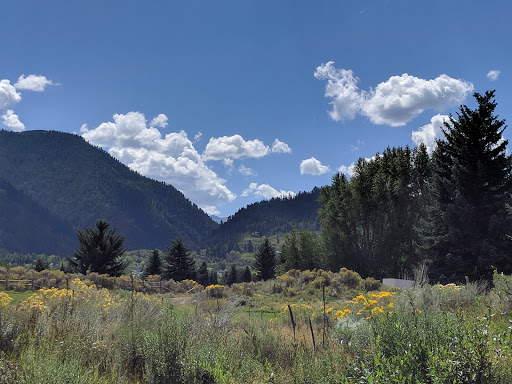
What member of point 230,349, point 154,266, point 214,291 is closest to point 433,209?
point 214,291

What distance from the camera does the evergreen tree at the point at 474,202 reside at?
18578mm

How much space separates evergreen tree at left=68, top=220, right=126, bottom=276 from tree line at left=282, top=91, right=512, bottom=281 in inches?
769

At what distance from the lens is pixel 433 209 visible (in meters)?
21.3

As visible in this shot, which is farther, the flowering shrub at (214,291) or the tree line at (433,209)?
the tree line at (433,209)

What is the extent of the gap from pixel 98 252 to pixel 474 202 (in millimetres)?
30264

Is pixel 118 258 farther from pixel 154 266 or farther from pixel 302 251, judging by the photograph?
pixel 302 251

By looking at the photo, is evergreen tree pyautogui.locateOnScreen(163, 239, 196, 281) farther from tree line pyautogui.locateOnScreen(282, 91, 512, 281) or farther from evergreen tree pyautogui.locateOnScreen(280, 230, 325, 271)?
tree line pyautogui.locateOnScreen(282, 91, 512, 281)

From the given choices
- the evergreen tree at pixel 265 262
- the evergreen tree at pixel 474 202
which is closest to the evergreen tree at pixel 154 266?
the evergreen tree at pixel 265 262

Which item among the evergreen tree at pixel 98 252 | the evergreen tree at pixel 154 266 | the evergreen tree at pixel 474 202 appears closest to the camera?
the evergreen tree at pixel 474 202

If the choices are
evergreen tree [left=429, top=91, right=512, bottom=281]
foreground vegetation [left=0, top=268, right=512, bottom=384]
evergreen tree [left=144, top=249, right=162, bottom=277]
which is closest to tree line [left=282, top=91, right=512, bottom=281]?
evergreen tree [left=429, top=91, right=512, bottom=281]

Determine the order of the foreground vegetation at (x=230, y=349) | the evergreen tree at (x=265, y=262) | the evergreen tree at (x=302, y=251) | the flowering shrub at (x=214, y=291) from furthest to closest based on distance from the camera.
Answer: the evergreen tree at (x=265, y=262) < the evergreen tree at (x=302, y=251) < the flowering shrub at (x=214, y=291) < the foreground vegetation at (x=230, y=349)

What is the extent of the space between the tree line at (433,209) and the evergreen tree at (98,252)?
1953 centimetres

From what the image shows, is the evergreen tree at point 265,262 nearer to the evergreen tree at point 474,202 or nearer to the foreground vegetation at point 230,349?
the evergreen tree at point 474,202

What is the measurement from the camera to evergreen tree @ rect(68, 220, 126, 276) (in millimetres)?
33344
